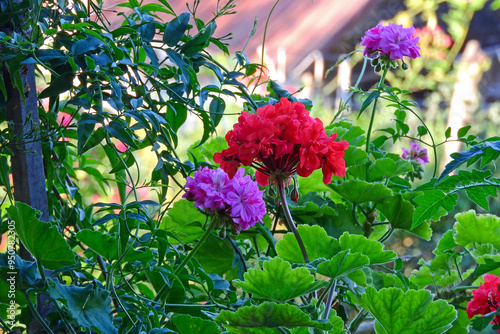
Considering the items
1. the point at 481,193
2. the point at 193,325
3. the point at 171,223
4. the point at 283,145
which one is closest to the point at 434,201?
the point at 481,193

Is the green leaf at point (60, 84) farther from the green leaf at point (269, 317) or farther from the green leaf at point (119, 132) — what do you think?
the green leaf at point (269, 317)

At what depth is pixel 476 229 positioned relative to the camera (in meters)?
0.74

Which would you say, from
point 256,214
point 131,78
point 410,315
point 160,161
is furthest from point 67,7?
point 410,315

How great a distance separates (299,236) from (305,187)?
20 cm

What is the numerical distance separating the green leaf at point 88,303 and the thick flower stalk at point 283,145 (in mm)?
165

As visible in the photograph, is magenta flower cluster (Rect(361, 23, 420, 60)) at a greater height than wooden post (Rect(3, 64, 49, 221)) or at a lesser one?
greater

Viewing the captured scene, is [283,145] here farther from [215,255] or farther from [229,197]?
[215,255]

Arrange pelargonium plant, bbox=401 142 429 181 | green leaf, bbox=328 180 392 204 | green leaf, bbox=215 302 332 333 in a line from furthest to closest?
pelargonium plant, bbox=401 142 429 181 → green leaf, bbox=328 180 392 204 → green leaf, bbox=215 302 332 333

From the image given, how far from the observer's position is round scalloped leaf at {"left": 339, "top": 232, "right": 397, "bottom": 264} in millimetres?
517

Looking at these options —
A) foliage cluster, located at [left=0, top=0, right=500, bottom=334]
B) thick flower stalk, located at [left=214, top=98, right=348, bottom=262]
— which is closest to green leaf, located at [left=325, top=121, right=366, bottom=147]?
foliage cluster, located at [left=0, top=0, right=500, bottom=334]

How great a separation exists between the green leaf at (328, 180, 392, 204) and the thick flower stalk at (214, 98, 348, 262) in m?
0.14

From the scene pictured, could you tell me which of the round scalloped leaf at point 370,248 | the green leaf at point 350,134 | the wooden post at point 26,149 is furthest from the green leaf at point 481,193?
the wooden post at point 26,149

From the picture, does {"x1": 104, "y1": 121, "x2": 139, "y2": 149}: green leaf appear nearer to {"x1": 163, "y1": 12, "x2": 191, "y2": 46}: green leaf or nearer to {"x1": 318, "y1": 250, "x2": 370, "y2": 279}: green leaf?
{"x1": 163, "y1": 12, "x2": 191, "y2": 46}: green leaf

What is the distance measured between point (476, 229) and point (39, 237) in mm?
573
